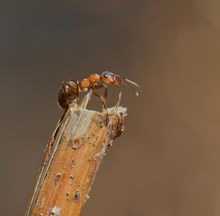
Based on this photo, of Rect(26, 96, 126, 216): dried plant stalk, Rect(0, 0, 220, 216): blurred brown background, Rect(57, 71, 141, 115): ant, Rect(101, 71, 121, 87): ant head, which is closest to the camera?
Rect(26, 96, 126, 216): dried plant stalk

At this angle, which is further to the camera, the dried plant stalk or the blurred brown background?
the blurred brown background

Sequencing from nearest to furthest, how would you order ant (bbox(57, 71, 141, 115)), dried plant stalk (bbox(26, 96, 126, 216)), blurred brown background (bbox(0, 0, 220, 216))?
dried plant stalk (bbox(26, 96, 126, 216))
ant (bbox(57, 71, 141, 115))
blurred brown background (bbox(0, 0, 220, 216))

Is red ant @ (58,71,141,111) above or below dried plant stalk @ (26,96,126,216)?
above

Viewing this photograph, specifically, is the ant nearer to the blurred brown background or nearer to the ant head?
the ant head

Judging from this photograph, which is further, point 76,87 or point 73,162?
point 76,87

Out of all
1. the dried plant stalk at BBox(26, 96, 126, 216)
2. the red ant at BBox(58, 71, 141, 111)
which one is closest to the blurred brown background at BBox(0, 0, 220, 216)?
the red ant at BBox(58, 71, 141, 111)

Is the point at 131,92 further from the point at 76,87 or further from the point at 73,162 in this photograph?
the point at 73,162

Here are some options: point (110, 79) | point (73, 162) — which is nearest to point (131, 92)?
point (110, 79)
